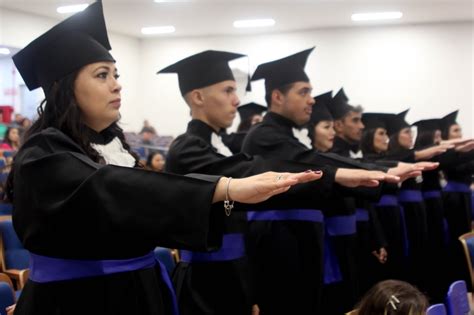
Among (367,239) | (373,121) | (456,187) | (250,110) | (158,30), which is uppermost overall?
(158,30)

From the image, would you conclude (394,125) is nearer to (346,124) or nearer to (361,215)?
(346,124)

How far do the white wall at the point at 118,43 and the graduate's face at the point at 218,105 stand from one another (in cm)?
1248

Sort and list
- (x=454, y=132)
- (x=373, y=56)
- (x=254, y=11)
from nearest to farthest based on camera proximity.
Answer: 1. (x=454, y=132)
2. (x=254, y=11)
3. (x=373, y=56)

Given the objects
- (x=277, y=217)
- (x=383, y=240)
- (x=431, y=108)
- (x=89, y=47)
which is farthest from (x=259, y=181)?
(x=431, y=108)

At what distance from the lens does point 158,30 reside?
17.8 metres

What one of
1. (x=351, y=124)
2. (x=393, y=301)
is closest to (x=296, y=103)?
(x=393, y=301)

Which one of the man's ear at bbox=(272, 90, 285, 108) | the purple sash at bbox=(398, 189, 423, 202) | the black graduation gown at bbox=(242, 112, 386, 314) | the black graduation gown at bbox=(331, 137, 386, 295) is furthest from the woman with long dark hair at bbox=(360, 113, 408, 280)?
the man's ear at bbox=(272, 90, 285, 108)

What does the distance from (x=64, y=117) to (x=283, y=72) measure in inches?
94.5

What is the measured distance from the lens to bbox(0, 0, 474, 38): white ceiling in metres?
14.1

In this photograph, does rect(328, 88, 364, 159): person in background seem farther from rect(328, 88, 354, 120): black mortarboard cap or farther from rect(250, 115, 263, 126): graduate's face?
rect(250, 115, 263, 126): graduate's face

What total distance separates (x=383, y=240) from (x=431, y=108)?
Result: 1168 centimetres

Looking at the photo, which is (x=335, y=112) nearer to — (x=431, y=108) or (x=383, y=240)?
(x=383, y=240)

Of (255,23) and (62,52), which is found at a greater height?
(255,23)

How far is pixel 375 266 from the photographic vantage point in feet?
18.2
